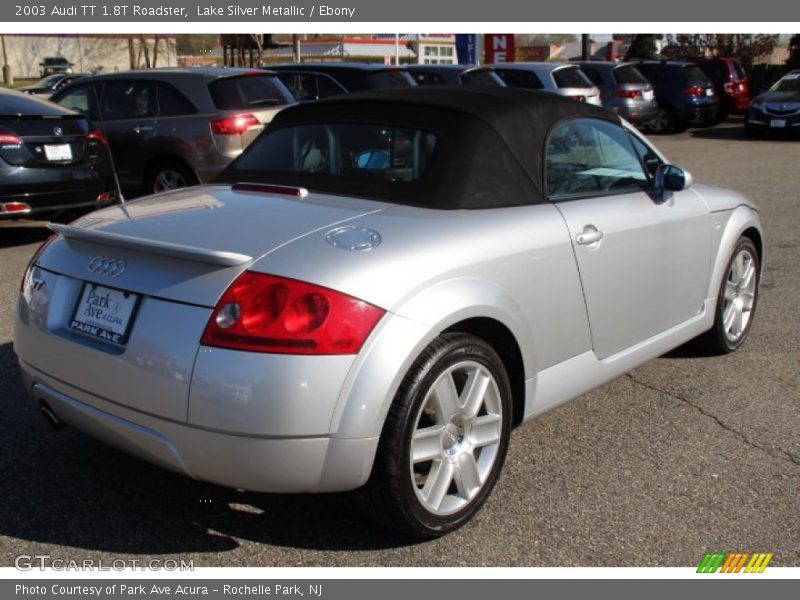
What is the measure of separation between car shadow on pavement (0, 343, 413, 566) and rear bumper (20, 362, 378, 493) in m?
0.39

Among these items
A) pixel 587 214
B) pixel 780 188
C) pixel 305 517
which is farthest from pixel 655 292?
pixel 780 188

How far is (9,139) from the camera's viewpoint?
773 centimetres

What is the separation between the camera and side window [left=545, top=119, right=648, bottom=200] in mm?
3938

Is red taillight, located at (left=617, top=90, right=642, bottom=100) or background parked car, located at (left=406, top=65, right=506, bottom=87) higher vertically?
background parked car, located at (left=406, top=65, right=506, bottom=87)

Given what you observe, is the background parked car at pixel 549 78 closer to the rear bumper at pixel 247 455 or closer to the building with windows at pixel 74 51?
the rear bumper at pixel 247 455

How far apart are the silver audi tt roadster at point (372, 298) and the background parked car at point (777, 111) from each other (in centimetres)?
1886

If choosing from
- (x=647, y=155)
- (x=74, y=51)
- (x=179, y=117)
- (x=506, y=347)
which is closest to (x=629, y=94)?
(x=179, y=117)

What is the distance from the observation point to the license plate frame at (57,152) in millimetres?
8039

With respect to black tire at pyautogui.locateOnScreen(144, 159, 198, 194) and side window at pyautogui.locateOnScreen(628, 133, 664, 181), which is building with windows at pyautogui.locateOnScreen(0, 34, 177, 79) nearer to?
black tire at pyautogui.locateOnScreen(144, 159, 198, 194)

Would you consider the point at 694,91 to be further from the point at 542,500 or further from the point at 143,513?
the point at 143,513

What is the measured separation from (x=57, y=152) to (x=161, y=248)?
5.76 m

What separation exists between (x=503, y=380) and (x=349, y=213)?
0.86m

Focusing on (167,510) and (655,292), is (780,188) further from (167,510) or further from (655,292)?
(167,510)

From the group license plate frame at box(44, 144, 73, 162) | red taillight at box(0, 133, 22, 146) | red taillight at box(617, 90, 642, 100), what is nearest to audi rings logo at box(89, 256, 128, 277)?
red taillight at box(0, 133, 22, 146)
